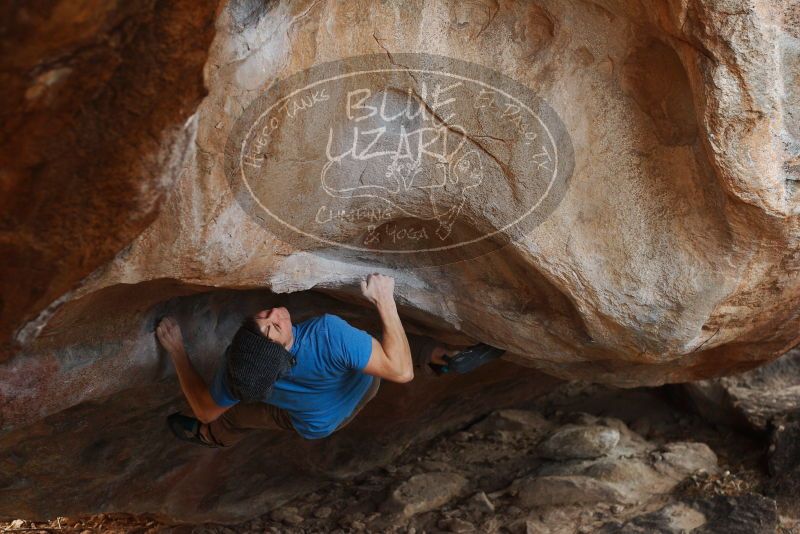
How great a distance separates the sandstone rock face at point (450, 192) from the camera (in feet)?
5.05

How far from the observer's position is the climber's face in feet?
7.63

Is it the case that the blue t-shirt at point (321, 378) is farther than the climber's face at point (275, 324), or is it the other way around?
the blue t-shirt at point (321, 378)

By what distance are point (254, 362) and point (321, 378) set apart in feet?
0.90

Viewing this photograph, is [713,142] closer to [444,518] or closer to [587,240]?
[587,240]

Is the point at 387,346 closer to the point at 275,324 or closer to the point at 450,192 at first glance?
the point at 275,324

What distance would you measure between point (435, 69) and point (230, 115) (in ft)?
1.82

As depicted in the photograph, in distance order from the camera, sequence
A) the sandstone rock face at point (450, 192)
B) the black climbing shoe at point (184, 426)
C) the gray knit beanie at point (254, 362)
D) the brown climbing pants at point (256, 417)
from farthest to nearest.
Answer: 1. the black climbing shoe at point (184, 426)
2. the brown climbing pants at point (256, 417)
3. the gray knit beanie at point (254, 362)
4. the sandstone rock face at point (450, 192)

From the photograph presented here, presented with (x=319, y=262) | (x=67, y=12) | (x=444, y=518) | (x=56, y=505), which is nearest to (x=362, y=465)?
(x=444, y=518)

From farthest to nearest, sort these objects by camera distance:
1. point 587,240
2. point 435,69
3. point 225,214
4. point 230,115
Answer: point 587,240 → point 435,69 → point 225,214 → point 230,115

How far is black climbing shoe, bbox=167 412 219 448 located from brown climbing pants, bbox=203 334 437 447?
0.04 m

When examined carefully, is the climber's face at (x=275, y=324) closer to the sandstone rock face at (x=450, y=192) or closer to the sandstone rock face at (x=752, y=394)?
the sandstone rock face at (x=450, y=192)

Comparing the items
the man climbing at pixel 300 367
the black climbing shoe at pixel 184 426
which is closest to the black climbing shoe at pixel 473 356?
the man climbing at pixel 300 367

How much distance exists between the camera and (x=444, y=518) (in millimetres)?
3439

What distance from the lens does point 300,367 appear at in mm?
2471
